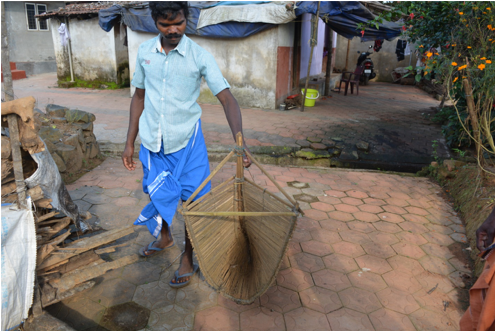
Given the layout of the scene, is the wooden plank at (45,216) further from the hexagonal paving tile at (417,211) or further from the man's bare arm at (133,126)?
the hexagonal paving tile at (417,211)

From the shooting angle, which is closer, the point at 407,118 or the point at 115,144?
the point at 115,144

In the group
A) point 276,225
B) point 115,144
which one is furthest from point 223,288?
point 115,144

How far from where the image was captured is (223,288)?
226 cm

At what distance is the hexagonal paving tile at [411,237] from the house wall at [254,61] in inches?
248

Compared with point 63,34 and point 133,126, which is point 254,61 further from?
point 63,34

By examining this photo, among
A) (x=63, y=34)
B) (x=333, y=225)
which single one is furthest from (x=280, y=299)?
(x=63, y=34)

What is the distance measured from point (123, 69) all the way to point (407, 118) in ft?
31.3

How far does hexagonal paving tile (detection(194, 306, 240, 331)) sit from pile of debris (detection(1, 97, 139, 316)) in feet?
1.98

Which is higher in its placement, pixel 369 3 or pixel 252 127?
pixel 369 3

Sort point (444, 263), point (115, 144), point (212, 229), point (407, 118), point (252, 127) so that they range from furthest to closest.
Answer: point (407, 118) < point (252, 127) < point (115, 144) < point (444, 263) < point (212, 229)

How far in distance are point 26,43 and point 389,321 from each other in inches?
737

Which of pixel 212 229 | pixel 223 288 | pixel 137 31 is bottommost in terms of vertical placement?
pixel 223 288

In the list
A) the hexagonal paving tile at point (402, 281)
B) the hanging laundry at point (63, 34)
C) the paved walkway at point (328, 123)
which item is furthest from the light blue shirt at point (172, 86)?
the hanging laundry at point (63, 34)

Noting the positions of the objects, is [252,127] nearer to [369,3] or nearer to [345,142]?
[345,142]
